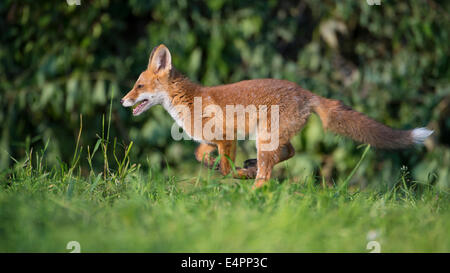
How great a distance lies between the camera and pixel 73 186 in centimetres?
396

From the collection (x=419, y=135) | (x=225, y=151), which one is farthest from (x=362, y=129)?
(x=225, y=151)

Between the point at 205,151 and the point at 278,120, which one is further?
the point at 205,151

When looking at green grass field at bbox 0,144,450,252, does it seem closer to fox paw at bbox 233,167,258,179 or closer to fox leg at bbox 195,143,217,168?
fox paw at bbox 233,167,258,179

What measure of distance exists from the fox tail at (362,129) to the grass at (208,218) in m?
0.53

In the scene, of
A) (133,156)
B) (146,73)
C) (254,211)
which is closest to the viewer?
(254,211)

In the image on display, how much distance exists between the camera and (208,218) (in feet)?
10.5

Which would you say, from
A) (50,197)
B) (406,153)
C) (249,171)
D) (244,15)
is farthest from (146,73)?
(406,153)

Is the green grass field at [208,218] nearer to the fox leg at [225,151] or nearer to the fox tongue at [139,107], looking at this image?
the fox leg at [225,151]

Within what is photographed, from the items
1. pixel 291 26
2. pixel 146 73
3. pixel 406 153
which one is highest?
→ pixel 291 26

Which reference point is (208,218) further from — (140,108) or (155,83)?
(155,83)

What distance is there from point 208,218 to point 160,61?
7.12ft

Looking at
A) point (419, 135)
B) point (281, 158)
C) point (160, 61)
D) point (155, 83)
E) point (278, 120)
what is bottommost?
point (281, 158)

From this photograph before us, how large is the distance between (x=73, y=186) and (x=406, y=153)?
16.8ft

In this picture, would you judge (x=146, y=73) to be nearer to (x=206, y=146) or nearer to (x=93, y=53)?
(x=206, y=146)
